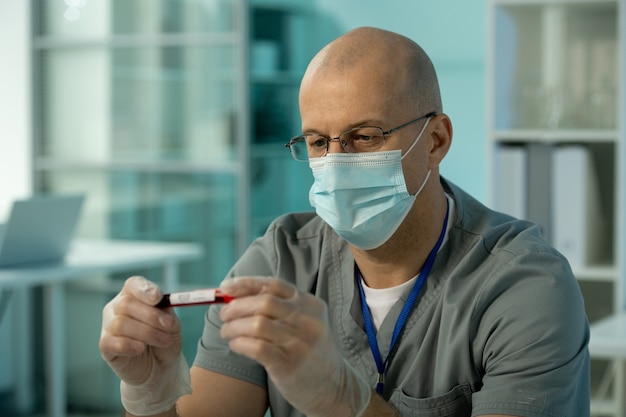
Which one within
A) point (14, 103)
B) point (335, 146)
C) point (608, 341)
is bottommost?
point (608, 341)

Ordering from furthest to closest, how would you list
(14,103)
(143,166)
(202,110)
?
(14,103) → (143,166) → (202,110)

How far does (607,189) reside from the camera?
2854 millimetres

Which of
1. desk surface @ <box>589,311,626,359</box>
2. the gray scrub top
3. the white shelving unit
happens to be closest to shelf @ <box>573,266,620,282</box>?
the white shelving unit

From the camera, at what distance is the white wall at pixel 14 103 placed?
174 inches

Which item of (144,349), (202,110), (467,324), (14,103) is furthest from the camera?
(14,103)

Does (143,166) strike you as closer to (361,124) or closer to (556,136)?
(556,136)

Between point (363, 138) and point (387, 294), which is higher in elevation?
point (363, 138)

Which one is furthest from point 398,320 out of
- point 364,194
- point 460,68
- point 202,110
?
point 202,110

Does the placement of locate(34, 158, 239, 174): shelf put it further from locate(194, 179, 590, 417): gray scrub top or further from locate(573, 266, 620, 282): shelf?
locate(194, 179, 590, 417): gray scrub top

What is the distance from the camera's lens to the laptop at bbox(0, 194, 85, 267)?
3.29 metres

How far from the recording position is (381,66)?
4.56 feet

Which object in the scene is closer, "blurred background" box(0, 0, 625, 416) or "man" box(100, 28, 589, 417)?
"man" box(100, 28, 589, 417)

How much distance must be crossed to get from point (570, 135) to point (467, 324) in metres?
1.53

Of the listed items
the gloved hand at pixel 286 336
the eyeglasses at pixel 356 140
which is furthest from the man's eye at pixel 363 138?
the gloved hand at pixel 286 336
